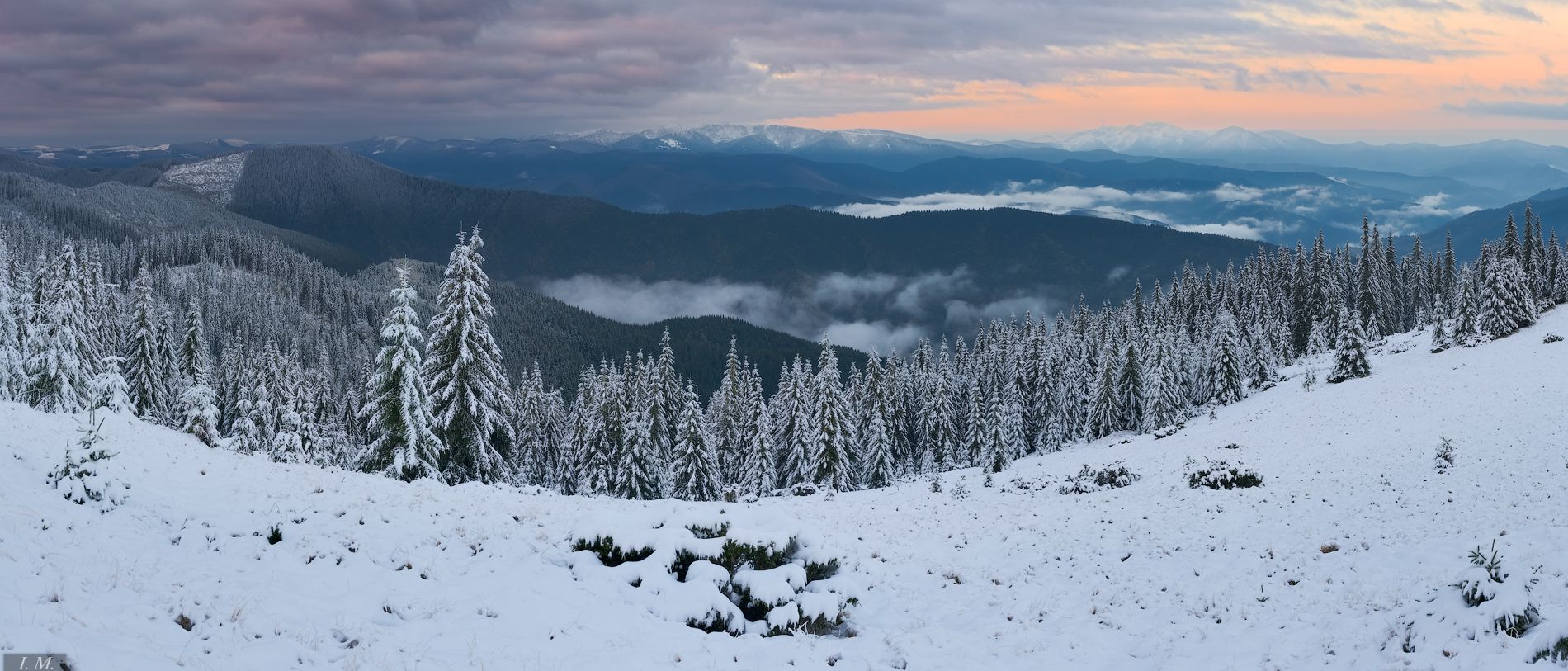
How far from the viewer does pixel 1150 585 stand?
17.6 meters

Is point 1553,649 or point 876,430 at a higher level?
point 1553,649

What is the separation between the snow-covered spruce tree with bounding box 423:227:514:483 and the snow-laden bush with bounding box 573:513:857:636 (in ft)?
57.7

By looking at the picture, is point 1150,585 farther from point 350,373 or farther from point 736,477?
point 350,373

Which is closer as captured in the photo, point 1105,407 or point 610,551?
point 610,551

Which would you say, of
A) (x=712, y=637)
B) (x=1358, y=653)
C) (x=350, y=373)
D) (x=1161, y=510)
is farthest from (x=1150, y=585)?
(x=350, y=373)

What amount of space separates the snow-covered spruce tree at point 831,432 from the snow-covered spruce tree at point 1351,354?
3463 cm

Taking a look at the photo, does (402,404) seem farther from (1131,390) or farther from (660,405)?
(1131,390)

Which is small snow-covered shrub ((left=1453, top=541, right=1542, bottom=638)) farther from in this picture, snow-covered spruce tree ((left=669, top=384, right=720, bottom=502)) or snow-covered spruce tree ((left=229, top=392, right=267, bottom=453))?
snow-covered spruce tree ((left=229, top=392, right=267, bottom=453))

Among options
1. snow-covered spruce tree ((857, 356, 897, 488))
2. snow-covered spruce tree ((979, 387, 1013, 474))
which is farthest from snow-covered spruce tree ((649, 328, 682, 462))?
snow-covered spruce tree ((979, 387, 1013, 474))

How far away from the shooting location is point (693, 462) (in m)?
52.0

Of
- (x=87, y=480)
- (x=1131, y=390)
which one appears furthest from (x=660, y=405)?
(x=87, y=480)

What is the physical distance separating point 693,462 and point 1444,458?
37.7m

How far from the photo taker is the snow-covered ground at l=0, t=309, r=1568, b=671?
11398mm

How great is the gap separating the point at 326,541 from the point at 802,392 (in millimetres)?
48128
